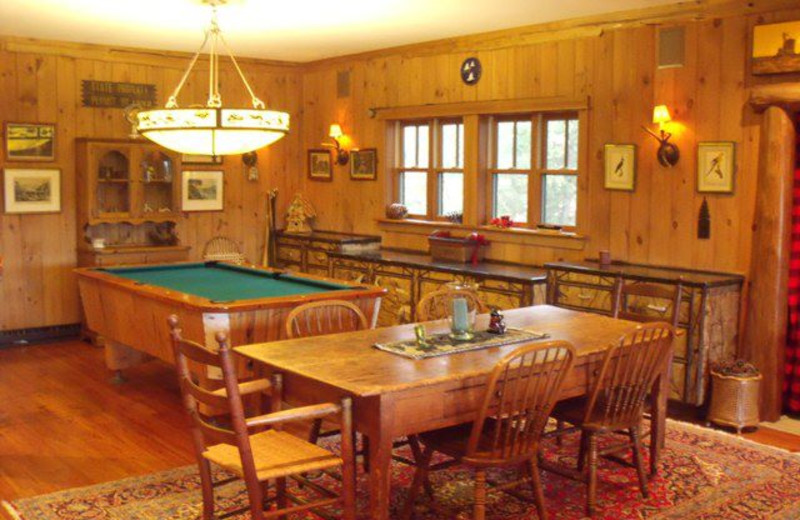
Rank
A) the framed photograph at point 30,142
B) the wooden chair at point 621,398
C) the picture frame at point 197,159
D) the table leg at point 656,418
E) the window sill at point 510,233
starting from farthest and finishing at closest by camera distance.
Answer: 1. the picture frame at point 197,159
2. the framed photograph at point 30,142
3. the window sill at point 510,233
4. the table leg at point 656,418
5. the wooden chair at point 621,398

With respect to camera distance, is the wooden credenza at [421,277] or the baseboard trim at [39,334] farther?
the baseboard trim at [39,334]

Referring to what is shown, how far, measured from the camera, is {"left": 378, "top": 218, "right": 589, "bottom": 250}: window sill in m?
7.06

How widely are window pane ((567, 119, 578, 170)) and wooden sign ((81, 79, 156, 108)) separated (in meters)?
4.16

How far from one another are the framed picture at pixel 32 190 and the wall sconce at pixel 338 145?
8.72 feet

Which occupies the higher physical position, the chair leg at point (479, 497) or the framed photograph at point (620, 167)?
the framed photograph at point (620, 167)

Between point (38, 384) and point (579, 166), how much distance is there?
444cm

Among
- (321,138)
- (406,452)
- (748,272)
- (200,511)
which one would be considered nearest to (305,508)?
(200,511)

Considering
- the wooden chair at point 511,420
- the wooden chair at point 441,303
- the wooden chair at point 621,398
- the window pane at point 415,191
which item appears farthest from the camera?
the window pane at point 415,191

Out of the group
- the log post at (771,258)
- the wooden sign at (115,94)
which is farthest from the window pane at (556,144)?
the wooden sign at (115,94)

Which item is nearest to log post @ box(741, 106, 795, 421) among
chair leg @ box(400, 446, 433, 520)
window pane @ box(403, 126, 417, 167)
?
chair leg @ box(400, 446, 433, 520)

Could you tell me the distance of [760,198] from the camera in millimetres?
5773

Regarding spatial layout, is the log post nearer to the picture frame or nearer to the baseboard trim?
the picture frame

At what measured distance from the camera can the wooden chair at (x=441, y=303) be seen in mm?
5062

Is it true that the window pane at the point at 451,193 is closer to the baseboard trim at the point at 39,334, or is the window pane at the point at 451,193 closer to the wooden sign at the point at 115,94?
the wooden sign at the point at 115,94
